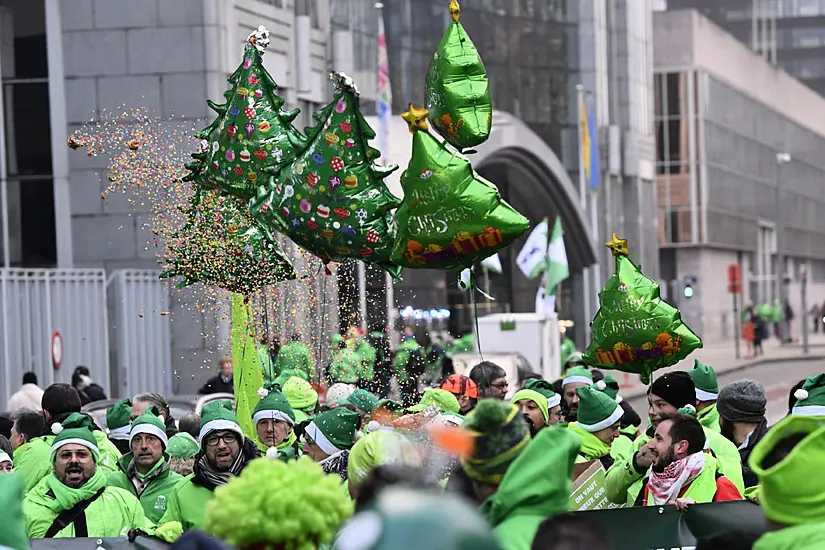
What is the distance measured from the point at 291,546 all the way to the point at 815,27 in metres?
142

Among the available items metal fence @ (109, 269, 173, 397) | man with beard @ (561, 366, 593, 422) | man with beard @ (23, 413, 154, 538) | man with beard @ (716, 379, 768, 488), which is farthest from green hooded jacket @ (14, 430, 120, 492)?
metal fence @ (109, 269, 173, 397)

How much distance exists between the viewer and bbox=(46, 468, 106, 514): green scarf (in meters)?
7.69

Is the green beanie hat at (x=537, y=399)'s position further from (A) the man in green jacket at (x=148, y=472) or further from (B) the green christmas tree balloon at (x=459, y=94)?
(A) the man in green jacket at (x=148, y=472)

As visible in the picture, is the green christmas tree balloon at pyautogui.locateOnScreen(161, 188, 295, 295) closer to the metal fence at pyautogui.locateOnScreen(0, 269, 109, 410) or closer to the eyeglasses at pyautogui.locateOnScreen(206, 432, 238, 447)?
the eyeglasses at pyautogui.locateOnScreen(206, 432, 238, 447)

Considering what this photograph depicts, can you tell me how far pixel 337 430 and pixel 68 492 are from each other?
1304 millimetres

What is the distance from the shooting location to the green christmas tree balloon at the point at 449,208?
24.9ft

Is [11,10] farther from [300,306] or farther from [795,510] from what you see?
[795,510]

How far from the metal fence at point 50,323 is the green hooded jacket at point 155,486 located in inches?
532

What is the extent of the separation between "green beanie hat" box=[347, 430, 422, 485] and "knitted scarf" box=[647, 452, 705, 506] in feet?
5.22

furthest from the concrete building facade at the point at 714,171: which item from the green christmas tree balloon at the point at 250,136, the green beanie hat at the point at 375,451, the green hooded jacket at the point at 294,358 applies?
the green beanie hat at the point at 375,451

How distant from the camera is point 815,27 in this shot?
140 metres

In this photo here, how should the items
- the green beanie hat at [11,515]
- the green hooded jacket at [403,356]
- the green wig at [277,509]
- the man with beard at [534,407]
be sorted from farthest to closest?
the green hooded jacket at [403,356], the man with beard at [534,407], the green beanie hat at [11,515], the green wig at [277,509]

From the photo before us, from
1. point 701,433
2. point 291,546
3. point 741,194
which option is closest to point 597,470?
point 701,433

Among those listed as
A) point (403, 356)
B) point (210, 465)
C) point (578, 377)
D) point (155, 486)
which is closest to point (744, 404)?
point (578, 377)
